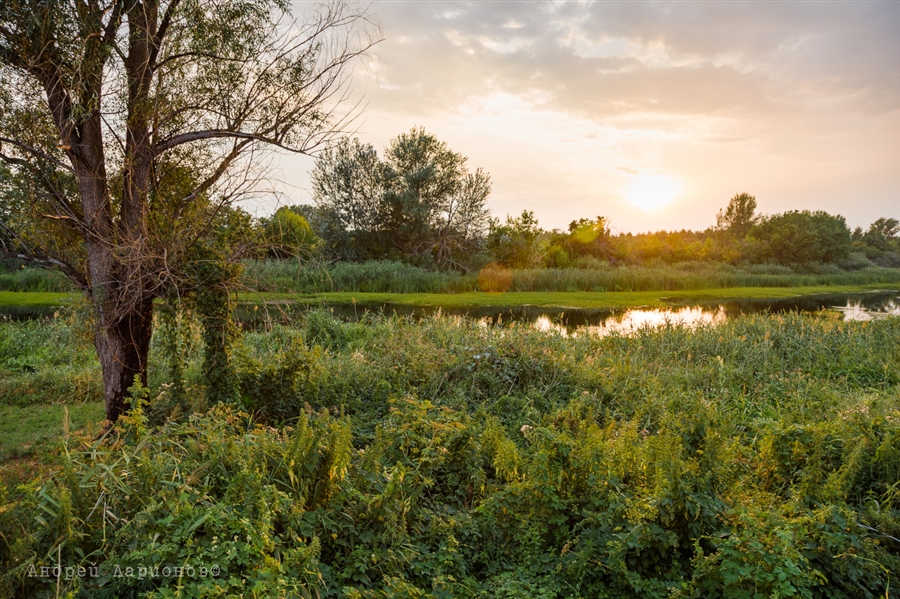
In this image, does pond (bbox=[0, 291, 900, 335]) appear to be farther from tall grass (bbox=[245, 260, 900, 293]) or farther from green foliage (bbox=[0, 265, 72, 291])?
green foliage (bbox=[0, 265, 72, 291])

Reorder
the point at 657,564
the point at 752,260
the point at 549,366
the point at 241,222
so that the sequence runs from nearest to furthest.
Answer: the point at 657,564
the point at 241,222
the point at 549,366
the point at 752,260

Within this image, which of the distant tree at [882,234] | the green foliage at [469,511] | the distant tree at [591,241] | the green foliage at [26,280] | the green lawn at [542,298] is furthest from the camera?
the distant tree at [882,234]

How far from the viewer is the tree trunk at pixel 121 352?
20.2 ft

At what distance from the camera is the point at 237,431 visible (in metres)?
5.51

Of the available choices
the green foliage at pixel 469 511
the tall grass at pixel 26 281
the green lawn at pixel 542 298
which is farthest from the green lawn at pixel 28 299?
the green foliage at pixel 469 511

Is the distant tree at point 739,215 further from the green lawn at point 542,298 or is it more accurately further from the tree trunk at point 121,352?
the tree trunk at point 121,352

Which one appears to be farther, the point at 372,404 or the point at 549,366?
the point at 549,366

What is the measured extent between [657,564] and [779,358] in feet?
27.1

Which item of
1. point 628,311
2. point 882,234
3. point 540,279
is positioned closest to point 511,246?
point 540,279

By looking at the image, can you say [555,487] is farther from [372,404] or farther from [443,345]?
[443,345]

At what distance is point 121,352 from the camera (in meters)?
6.18

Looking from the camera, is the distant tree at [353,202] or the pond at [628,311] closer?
the pond at [628,311]

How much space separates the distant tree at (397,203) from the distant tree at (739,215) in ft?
127

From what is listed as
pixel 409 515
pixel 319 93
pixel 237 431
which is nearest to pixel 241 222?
pixel 319 93
